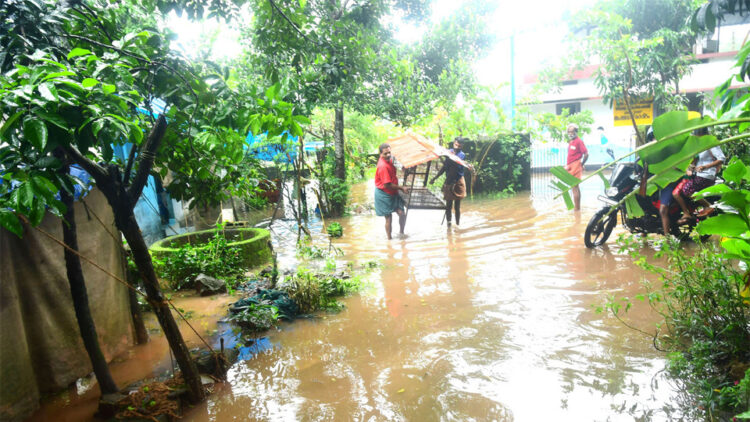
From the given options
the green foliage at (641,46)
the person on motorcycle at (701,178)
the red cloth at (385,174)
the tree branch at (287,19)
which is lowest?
the person on motorcycle at (701,178)

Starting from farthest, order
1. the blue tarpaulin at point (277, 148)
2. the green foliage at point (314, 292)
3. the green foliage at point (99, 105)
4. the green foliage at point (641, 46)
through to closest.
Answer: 1. the green foliage at point (641, 46)
2. the blue tarpaulin at point (277, 148)
3. the green foliage at point (314, 292)
4. the green foliage at point (99, 105)

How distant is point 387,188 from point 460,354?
4.91 meters

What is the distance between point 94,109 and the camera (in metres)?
1.88

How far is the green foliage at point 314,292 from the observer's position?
5.07 metres

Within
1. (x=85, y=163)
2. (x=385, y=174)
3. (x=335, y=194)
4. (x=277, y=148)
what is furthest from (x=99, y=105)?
(x=335, y=194)

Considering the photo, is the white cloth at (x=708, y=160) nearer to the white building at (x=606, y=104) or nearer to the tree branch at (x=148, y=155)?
the tree branch at (x=148, y=155)

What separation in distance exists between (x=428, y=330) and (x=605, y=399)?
172cm

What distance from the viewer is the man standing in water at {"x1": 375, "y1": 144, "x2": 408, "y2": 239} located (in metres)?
8.29

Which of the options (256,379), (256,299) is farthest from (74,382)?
(256,299)

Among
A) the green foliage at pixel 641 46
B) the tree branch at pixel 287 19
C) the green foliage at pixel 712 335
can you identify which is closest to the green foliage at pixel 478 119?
the green foliage at pixel 641 46

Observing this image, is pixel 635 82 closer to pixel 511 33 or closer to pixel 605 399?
pixel 511 33

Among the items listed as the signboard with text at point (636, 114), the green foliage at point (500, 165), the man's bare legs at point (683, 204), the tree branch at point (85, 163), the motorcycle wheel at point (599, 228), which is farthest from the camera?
the signboard with text at point (636, 114)

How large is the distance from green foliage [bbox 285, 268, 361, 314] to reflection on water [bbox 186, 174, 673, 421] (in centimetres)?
24

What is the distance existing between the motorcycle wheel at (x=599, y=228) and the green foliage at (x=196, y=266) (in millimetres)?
5148
